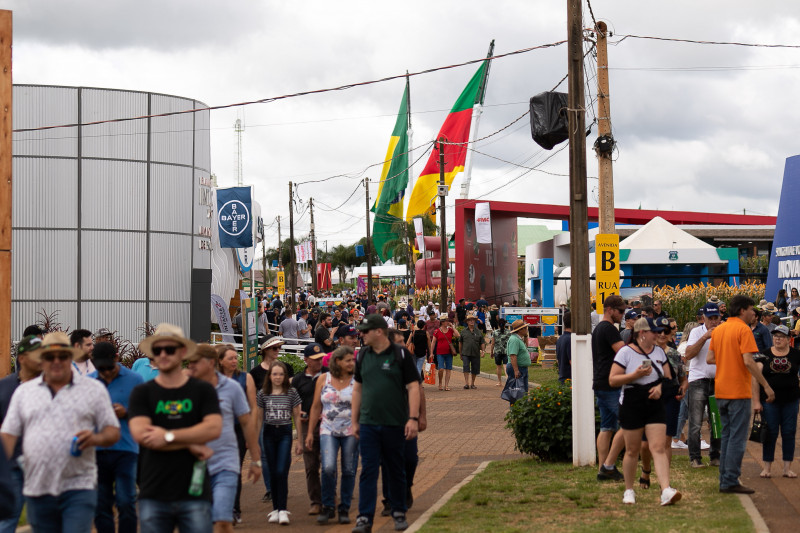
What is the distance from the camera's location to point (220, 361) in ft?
29.2

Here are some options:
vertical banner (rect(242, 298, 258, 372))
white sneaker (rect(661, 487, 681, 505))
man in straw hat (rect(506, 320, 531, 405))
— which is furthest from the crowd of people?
vertical banner (rect(242, 298, 258, 372))

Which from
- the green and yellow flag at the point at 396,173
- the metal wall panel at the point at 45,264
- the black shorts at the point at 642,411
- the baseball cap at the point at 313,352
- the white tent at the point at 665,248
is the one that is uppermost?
the green and yellow flag at the point at 396,173

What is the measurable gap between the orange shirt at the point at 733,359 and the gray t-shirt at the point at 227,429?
190 inches

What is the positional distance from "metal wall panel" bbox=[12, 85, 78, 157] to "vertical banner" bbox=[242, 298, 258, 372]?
8.61 m

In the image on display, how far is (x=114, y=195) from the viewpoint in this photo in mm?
24328

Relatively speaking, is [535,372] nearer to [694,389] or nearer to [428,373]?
[428,373]

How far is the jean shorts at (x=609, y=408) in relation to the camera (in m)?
10.6

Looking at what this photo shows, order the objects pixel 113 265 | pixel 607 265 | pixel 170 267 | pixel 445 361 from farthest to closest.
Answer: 1. pixel 170 267
2. pixel 113 265
3. pixel 445 361
4. pixel 607 265

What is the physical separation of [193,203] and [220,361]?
1789cm

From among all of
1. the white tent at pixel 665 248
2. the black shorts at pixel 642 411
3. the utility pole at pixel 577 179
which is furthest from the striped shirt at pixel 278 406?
the white tent at pixel 665 248

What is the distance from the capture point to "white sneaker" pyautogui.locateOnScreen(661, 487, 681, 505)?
8.80 m

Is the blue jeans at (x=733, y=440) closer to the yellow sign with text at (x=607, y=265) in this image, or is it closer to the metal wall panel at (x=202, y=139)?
the yellow sign with text at (x=607, y=265)

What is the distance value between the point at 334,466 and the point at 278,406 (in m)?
0.79

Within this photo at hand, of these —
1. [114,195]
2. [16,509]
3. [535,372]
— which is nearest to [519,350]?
[535,372]
